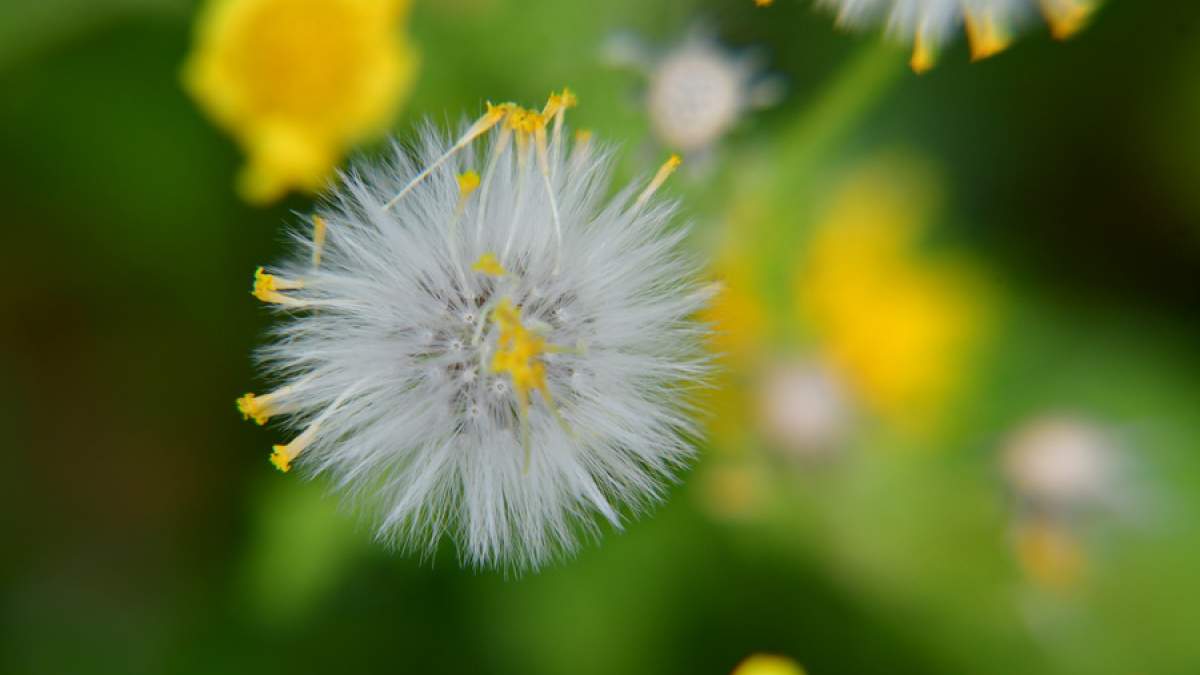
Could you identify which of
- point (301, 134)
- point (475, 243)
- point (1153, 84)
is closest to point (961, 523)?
point (1153, 84)

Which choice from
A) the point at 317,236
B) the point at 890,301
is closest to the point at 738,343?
the point at 890,301

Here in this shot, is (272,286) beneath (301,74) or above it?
beneath

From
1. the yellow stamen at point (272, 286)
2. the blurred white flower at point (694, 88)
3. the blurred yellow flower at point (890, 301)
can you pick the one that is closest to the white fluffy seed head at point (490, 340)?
the yellow stamen at point (272, 286)

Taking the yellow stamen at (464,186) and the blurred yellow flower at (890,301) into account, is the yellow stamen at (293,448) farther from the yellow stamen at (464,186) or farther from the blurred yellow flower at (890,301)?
the blurred yellow flower at (890,301)

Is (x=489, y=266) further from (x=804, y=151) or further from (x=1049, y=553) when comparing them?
(x=1049, y=553)

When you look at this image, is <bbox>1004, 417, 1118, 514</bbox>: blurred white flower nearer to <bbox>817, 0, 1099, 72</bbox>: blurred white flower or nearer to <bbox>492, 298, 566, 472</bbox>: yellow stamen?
<bbox>817, 0, 1099, 72</bbox>: blurred white flower

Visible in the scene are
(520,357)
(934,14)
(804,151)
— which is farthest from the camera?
(804,151)

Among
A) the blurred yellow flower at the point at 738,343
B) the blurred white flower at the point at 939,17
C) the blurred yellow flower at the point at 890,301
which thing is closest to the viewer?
the blurred white flower at the point at 939,17
